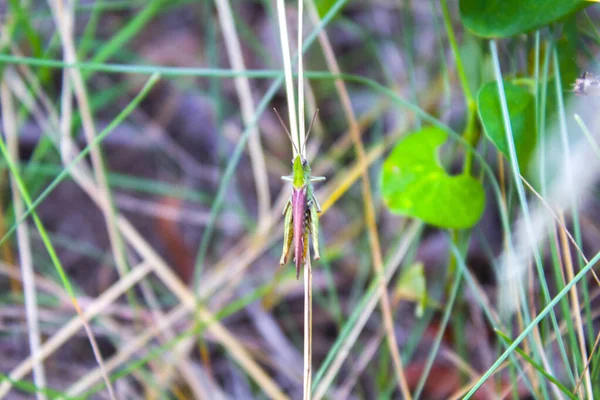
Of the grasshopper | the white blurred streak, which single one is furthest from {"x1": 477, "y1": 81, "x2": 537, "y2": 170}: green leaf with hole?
the grasshopper

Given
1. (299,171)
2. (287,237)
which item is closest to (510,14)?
(299,171)

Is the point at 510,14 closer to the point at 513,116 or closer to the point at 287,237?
the point at 513,116

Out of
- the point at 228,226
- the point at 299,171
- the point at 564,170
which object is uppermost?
the point at 228,226

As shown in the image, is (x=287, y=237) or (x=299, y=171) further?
(x=299, y=171)

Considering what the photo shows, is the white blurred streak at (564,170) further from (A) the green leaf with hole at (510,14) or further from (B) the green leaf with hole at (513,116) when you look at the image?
(A) the green leaf with hole at (510,14)

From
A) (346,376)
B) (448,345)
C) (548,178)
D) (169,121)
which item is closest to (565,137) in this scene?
(548,178)

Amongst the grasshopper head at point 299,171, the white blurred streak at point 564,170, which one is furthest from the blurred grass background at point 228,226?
the grasshopper head at point 299,171

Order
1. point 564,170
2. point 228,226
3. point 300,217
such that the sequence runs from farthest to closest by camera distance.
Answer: point 228,226
point 564,170
point 300,217
